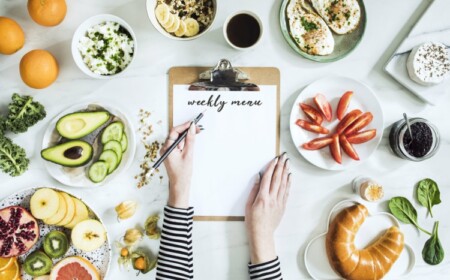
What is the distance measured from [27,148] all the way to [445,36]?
1266 mm

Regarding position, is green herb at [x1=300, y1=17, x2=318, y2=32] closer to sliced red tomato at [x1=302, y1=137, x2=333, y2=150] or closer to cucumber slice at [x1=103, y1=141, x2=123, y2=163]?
sliced red tomato at [x1=302, y1=137, x2=333, y2=150]

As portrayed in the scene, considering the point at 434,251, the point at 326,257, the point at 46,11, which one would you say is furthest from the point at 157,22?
the point at 434,251

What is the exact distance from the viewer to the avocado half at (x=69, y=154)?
3.83 feet

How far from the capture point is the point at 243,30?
45.9 inches

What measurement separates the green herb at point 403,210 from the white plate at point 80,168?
77cm

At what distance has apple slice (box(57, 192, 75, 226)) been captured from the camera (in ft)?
3.82

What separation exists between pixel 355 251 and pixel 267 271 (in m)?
0.27

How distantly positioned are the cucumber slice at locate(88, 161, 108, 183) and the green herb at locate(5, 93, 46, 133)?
216mm

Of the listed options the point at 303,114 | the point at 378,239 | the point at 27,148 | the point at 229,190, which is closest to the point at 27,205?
the point at 27,148

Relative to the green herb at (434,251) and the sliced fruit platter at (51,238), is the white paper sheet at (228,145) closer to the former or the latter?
the sliced fruit platter at (51,238)

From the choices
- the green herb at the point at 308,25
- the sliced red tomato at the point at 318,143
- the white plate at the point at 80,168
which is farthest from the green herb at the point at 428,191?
the white plate at the point at 80,168

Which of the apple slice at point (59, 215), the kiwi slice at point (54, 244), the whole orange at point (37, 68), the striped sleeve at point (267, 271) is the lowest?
the striped sleeve at point (267, 271)

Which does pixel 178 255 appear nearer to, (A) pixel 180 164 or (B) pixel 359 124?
(A) pixel 180 164

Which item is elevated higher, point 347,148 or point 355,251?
point 347,148
